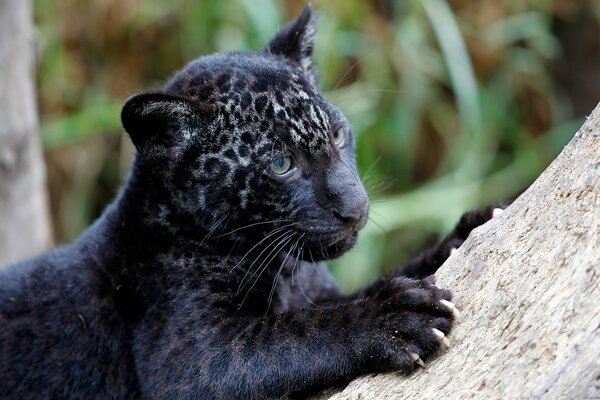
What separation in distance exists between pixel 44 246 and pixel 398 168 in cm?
398

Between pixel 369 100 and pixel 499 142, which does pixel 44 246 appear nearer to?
pixel 369 100

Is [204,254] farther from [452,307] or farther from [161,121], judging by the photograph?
[452,307]

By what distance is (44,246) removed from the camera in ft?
23.4

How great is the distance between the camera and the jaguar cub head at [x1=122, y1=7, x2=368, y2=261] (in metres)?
4.14

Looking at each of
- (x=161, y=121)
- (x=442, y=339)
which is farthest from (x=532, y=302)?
(x=161, y=121)

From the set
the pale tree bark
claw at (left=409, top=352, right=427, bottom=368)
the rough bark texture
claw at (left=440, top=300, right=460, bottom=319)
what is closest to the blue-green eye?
the rough bark texture

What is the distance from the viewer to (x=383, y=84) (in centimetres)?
916

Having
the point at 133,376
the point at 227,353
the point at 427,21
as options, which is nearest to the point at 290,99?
the point at 227,353

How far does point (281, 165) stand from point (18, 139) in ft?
10.5

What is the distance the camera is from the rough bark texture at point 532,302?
2.87 m

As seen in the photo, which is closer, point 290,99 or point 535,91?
point 290,99

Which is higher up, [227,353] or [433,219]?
[433,219]

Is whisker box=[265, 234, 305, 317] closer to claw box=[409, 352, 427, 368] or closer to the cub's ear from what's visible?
the cub's ear

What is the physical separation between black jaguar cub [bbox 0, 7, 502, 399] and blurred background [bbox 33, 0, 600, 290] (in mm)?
4117
